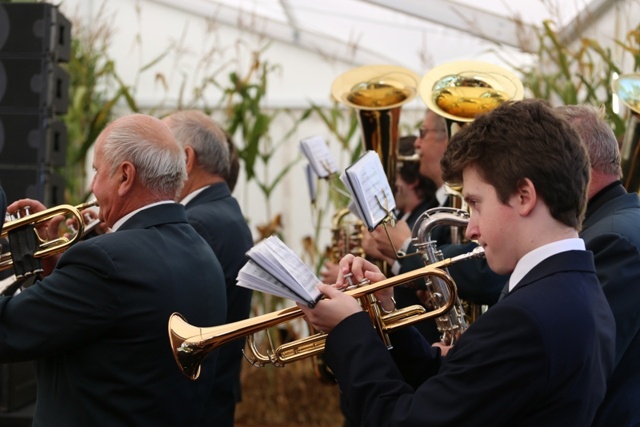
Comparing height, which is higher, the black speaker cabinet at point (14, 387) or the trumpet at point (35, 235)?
the trumpet at point (35, 235)

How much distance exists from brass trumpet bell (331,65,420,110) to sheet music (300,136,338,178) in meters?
0.25

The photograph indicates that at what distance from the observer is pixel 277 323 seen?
214 centimetres

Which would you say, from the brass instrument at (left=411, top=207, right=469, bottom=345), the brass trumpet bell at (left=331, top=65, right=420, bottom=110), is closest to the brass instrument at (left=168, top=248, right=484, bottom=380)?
the brass instrument at (left=411, top=207, right=469, bottom=345)

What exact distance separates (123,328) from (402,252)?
4.58 ft

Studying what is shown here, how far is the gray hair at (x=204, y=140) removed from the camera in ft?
12.3

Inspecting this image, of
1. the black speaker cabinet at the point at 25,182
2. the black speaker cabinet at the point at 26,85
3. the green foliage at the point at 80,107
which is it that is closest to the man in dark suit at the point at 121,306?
the black speaker cabinet at the point at 25,182

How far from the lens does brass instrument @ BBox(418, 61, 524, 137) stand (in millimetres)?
3512

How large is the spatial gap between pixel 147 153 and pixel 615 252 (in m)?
1.35

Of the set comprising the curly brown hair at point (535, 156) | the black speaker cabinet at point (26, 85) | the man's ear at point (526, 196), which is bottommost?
the man's ear at point (526, 196)

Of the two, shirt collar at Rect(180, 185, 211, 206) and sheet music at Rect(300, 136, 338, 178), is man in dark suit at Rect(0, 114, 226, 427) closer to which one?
shirt collar at Rect(180, 185, 211, 206)

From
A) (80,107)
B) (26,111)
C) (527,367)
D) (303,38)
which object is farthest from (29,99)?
(303,38)

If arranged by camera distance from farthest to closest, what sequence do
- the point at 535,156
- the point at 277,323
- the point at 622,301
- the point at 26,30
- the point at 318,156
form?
the point at 26,30, the point at 318,156, the point at 622,301, the point at 277,323, the point at 535,156

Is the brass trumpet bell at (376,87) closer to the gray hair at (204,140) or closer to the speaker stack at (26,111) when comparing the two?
the gray hair at (204,140)

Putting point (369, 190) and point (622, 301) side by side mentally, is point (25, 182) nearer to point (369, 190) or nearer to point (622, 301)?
point (369, 190)
